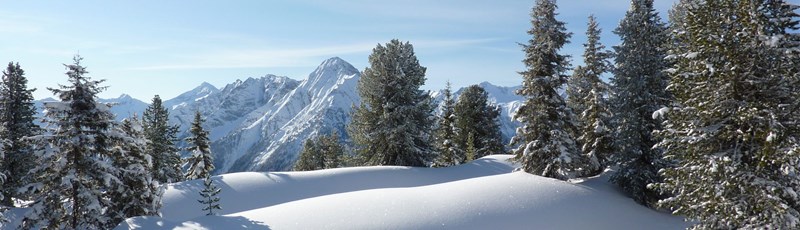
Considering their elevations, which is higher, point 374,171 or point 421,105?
point 421,105

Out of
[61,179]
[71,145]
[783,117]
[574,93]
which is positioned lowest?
[61,179]

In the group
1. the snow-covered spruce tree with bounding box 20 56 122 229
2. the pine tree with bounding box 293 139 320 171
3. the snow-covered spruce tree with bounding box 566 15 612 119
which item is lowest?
the pine tree with bounding box 293 139 320 171

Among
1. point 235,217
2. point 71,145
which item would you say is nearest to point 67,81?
point 71,145

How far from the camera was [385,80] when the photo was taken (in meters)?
33.2

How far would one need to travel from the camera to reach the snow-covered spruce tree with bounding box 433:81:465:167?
42406 mm

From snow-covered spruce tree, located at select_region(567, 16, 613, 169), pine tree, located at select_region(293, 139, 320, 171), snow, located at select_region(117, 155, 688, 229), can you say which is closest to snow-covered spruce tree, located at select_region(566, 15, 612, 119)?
snow-covered spruce tree, located at select_region(567, 16, 613, 169)

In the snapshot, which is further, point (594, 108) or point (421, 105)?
point (421, 105)

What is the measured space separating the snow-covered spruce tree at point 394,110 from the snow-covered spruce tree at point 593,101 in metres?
11.1

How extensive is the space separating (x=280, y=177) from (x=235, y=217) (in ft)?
34.5

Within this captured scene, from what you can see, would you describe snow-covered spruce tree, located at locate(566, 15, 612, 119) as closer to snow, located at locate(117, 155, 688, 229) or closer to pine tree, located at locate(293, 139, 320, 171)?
snow, located at locate(117, 155, 688, 229)

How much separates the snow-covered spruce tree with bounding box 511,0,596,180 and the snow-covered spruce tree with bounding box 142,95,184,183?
28422mm

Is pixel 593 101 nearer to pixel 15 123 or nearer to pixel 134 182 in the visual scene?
pixel 134 182

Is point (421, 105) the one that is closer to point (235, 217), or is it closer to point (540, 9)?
point (540, 9)

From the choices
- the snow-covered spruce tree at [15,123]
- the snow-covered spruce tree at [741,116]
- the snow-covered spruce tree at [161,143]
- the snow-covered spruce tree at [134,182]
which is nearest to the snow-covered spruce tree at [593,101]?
the snow-covered spruce tree at [741,116]
